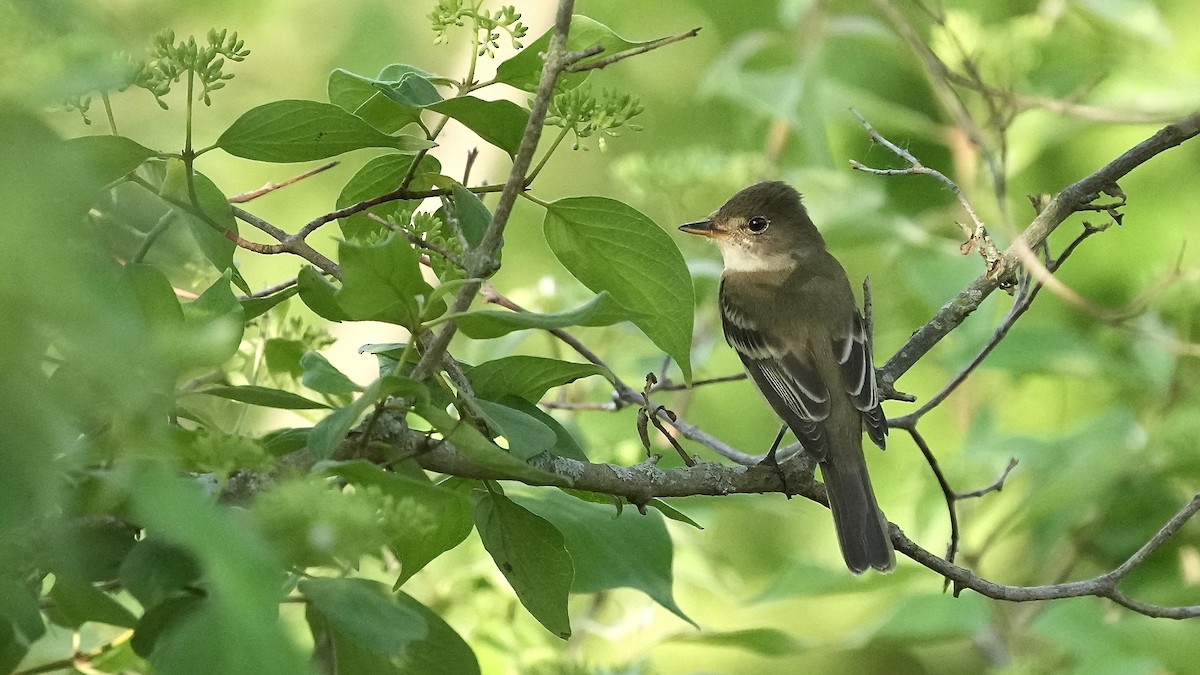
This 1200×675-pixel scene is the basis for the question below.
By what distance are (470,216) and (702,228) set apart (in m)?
2.23

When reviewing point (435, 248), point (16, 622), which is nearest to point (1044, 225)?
point (435, 248)

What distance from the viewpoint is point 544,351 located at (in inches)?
132

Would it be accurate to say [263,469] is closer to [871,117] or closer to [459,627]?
[459,627]

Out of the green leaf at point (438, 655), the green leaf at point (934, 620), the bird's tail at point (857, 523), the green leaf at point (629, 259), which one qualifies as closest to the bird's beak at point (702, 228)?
the bird's tail at point (857, 523)

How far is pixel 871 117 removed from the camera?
378 centimetres

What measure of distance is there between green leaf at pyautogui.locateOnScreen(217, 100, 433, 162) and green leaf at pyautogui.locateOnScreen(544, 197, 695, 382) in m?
0.22

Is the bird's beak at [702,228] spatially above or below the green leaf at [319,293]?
above

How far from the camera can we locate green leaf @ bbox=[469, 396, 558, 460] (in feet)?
3.85

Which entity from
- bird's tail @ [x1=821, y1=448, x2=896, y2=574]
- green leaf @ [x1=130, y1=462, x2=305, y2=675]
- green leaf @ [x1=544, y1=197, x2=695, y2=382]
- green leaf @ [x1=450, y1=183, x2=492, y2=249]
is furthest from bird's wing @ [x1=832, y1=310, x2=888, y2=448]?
green leaf @ [x1=130, y1=462, x2=305, y2=675]

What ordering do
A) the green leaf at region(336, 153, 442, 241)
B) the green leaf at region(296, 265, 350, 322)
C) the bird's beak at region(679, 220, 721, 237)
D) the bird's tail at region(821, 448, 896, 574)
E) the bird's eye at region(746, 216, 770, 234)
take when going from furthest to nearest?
the bird's eye at region(746, 216, 770, 234) → the bird's beak at region(679, 220, 721, 237) → the bird's tail at region(821, 448, 896, 574) → the green leaf at region(336, 153, 442, 241) → the green leaf at region(296, 265, 350, 322)

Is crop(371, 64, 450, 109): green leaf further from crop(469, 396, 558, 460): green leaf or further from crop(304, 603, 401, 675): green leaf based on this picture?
crop(304, 603, 401, 675): green leaf

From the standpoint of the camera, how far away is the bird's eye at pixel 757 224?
145 inches

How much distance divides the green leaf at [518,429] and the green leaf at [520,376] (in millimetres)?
103

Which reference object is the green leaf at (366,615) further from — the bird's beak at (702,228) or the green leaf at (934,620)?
the bird's beak at (702,228)
